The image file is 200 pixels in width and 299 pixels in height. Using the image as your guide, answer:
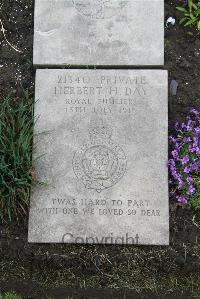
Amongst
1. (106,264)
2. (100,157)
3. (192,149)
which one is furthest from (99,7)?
(106,264)

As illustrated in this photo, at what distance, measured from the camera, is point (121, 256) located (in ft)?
11.8

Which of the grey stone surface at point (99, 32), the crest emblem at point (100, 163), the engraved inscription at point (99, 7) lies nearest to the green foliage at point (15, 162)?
the crest emblem at point (100, 163)

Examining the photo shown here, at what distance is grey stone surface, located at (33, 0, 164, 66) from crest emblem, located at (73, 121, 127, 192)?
0.65 m

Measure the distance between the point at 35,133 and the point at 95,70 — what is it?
67cm

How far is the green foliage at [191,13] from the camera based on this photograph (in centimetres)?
399

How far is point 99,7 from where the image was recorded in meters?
3.92

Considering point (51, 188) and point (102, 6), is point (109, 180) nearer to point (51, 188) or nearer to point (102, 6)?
point (51, 188)

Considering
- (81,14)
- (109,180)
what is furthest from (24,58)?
(109,180)

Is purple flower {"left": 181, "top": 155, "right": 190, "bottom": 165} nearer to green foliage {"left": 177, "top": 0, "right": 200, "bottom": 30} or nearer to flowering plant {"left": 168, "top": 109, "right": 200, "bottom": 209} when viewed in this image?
flowering plant {"left": 168, "top": 109, "right": 200, "bottom": 209}

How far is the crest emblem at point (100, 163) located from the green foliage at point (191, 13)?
1.18 meters

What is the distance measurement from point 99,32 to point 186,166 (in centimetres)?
125

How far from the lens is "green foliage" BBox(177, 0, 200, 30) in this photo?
399 centimetres
